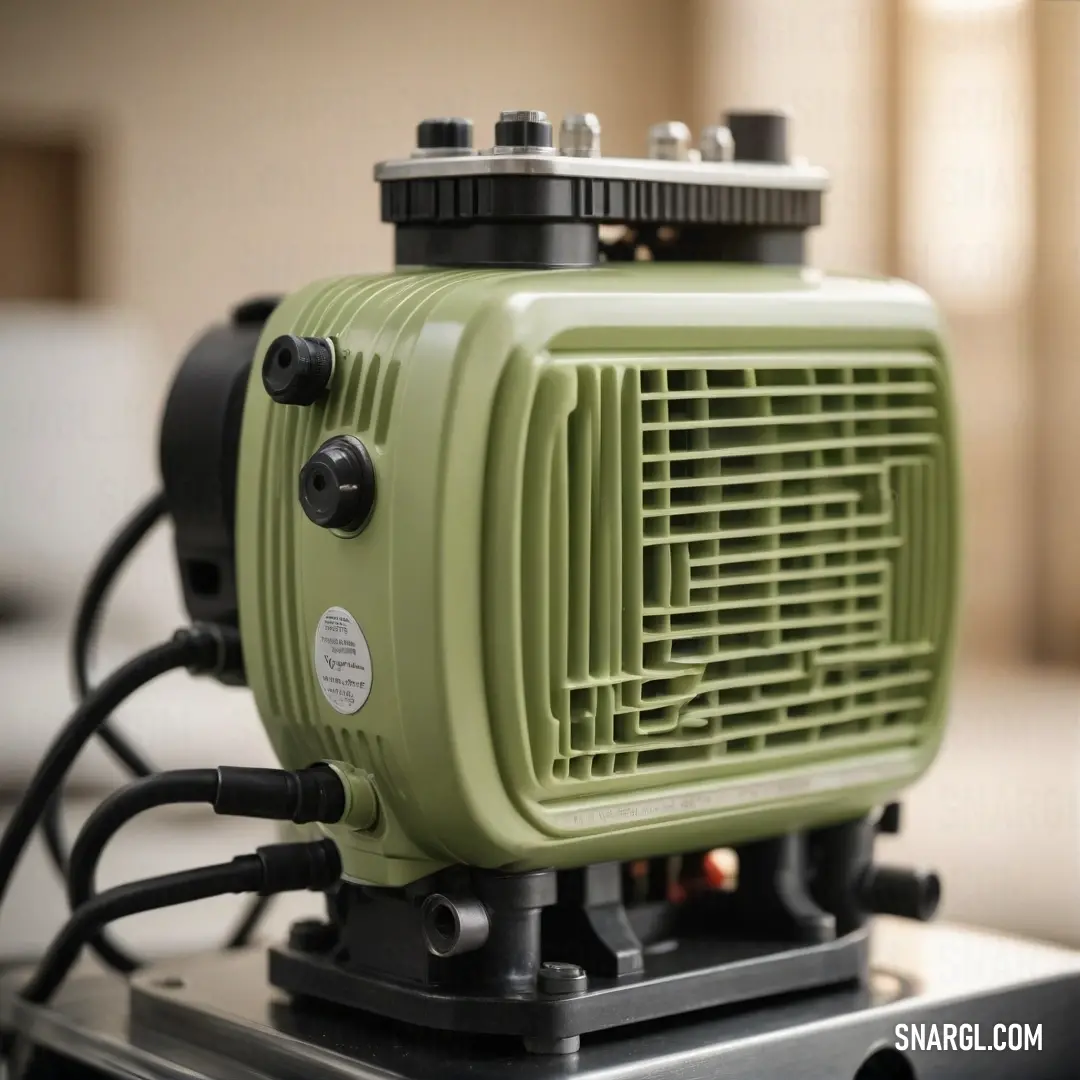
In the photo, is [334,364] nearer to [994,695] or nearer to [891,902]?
[891,902]

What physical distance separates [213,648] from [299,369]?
6.6 inches

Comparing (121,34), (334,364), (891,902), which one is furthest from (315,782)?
(121,34)

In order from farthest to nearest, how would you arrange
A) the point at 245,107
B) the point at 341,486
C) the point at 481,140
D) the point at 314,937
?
1. the point at 245,107
2. the point at 481,140
3. the point at 314,937
4. the point at 341,486

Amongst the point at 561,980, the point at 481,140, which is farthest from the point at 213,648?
the point at 481,140

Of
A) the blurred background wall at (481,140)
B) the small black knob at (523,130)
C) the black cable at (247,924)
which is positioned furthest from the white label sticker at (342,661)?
the blurred background wall at (481,140)

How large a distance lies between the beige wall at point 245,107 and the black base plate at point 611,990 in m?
1.96

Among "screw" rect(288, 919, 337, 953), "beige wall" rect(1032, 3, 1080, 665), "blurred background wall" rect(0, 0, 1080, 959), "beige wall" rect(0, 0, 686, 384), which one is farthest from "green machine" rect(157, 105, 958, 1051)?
"beige wall" rect(1032, 3, 1080, 665)

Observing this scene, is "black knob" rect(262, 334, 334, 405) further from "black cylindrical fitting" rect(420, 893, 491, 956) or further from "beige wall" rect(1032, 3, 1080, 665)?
"beige wall" rect(1032, 3, 1080, 665)

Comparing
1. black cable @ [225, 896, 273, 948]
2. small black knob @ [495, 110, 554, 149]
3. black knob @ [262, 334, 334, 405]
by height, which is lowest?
black cable @ [225, 896, 273, 948]

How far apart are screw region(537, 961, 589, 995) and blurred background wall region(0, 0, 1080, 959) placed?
1050 mm

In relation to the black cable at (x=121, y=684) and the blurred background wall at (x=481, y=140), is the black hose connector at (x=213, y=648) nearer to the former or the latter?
the black cable at (x=121, y=684)

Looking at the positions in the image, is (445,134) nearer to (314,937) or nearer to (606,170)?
(606,170)

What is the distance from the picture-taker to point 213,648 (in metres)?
0.80

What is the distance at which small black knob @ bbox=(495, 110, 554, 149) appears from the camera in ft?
2.38
